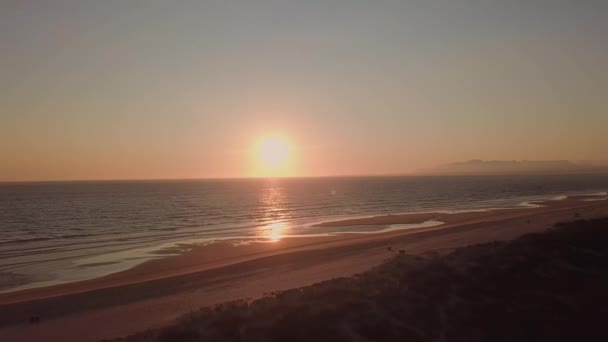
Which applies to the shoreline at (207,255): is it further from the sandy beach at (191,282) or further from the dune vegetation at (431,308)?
the dune vegetation at (431,308)

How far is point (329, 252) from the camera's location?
32.8 metres

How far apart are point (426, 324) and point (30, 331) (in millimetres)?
14677

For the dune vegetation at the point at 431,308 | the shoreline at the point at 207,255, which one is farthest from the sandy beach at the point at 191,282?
the dune vegetation at the point at 431,308

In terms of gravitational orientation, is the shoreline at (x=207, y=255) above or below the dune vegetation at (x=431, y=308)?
below

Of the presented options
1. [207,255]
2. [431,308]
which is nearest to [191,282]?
[207,255]

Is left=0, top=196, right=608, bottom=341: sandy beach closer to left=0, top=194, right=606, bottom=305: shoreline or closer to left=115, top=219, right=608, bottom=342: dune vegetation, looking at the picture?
left=0, top=194, right=606, bottom=305: shoreline

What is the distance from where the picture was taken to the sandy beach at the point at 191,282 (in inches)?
677

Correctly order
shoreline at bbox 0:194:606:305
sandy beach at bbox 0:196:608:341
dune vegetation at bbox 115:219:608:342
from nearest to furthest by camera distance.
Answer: dune vegetation at bbox 115:219:608:342 → sandy beach at bbox 0:196:608:341 → shoreline at bbox 0:194:606:305

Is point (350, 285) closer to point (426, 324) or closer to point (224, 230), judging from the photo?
point (426, 324)

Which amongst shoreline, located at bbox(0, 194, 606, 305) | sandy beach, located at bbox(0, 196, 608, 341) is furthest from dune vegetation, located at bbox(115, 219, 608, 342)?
shoreline, located at bbox(0, 194, 606, 305)

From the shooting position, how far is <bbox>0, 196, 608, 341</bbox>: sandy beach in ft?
56.4

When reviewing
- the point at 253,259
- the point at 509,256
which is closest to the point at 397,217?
the point at 253,259

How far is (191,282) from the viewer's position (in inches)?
967

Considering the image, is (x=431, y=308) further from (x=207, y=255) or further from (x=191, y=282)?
(x=207, y=255)
